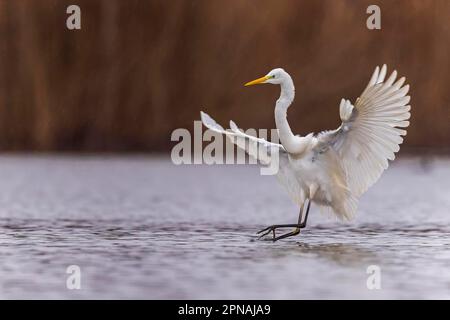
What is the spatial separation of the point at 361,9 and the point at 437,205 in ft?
58.9

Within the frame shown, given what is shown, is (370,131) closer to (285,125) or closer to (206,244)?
(285,125)

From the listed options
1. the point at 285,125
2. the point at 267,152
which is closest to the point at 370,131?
the point at 285,125

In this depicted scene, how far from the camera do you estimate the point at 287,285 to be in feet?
31.3

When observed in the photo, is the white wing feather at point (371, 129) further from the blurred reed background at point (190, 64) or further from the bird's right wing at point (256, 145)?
the blurred reed background at point (190, 64)

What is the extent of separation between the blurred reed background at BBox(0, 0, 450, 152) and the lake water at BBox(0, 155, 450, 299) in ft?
32.8

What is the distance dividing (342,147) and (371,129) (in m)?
0.49

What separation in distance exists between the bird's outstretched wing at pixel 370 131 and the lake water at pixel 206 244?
959 millimetres

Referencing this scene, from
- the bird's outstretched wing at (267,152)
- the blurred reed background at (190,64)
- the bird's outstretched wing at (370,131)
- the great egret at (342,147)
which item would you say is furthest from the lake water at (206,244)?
the blurred reed background at (190,64)

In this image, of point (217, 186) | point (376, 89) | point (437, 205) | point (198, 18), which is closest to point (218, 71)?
point (198, 18)

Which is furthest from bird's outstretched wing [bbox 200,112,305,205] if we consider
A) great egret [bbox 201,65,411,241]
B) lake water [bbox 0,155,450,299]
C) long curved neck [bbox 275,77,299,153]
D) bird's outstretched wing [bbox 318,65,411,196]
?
lake water [bbox 0,155,450,299]

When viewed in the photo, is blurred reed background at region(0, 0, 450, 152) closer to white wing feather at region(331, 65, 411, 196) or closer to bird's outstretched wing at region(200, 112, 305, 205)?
bird's outstretched wing at region(200, 112, 305, 205)

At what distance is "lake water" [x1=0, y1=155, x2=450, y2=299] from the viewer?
9.42 m

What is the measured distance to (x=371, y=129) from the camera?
11844 millimetres

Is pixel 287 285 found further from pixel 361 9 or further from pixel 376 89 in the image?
pixel 361 9
